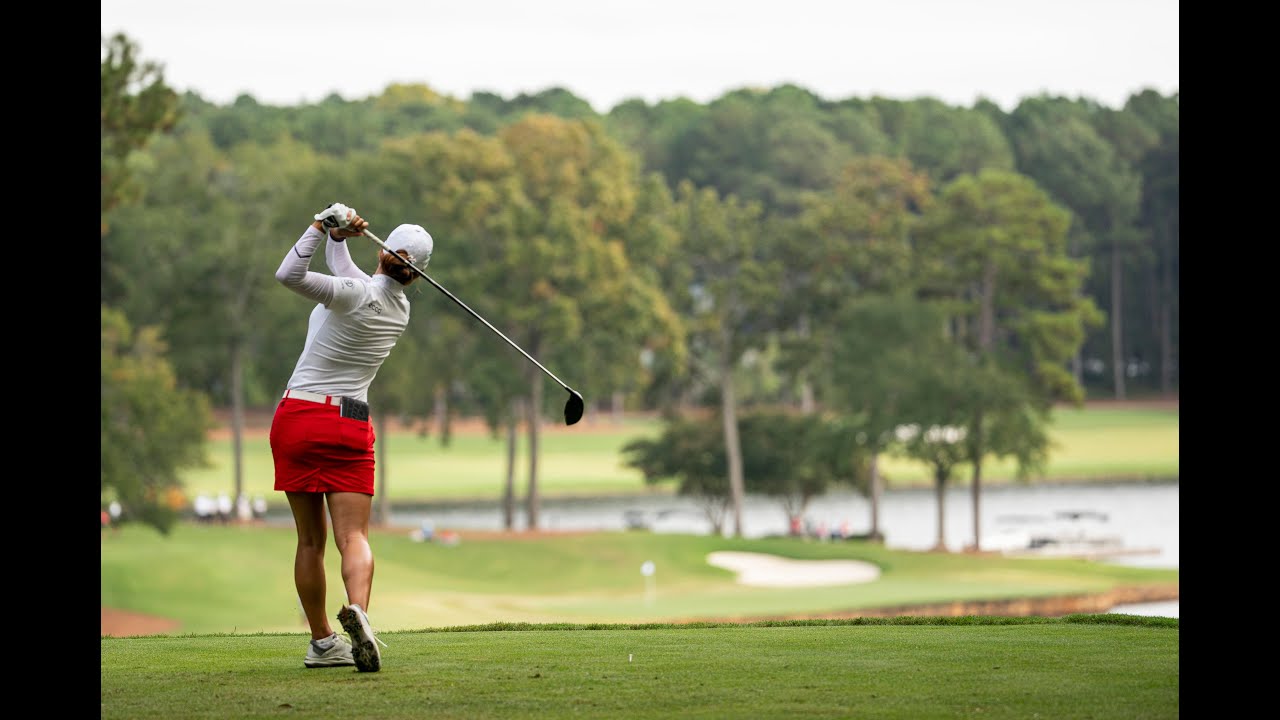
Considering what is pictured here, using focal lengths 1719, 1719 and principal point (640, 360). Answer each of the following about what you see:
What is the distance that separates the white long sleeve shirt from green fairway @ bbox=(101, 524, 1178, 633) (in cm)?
1988

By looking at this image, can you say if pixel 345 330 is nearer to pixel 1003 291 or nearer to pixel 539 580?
pixel 539 580

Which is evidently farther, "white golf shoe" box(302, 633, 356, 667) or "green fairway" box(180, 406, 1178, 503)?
"green fairway" box(180, 406, 1178, 503)

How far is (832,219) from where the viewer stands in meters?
48.5

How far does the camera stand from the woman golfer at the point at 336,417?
664 cm

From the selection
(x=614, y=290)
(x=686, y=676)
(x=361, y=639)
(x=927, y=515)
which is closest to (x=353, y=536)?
(x=361, y=639)

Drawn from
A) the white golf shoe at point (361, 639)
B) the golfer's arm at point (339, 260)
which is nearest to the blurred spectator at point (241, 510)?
the golfer's arm at point (339, 260)

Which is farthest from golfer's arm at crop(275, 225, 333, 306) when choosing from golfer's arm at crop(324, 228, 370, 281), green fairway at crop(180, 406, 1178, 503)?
green fairway at crop(180, 406, 1178, 503)

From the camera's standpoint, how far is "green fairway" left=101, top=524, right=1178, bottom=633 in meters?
29.1

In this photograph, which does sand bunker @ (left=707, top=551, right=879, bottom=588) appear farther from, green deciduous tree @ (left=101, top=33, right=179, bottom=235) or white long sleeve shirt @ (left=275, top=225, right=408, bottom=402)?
white long sleeve shirt @ (left=275, top=225, right=408, bottom=402)

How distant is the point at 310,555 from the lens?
6828mm

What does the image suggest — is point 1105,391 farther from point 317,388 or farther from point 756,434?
point 317,388

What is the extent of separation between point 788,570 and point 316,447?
2938 cm

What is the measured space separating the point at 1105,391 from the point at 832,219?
45.1 m
